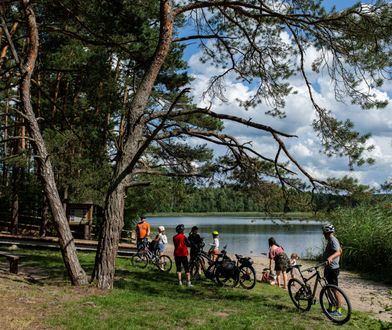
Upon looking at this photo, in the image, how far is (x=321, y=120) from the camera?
32.6ft

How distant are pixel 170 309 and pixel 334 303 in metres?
2.64

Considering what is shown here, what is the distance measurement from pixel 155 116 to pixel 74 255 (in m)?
3.30

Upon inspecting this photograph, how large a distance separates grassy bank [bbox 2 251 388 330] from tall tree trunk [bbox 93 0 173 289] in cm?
64

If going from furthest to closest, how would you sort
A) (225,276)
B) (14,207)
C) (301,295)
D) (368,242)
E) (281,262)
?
(14,207), (368,242), (281,262), (225,276), (301,295)

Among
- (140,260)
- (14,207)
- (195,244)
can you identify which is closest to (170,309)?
(195,244)

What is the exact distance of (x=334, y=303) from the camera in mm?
7441

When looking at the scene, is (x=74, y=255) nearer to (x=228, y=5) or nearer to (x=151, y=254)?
(x=151, y=254)

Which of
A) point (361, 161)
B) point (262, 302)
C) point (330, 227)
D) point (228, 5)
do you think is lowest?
point (262, 302)

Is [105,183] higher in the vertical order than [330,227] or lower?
higher

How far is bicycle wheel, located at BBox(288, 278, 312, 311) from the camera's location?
812 centimetres

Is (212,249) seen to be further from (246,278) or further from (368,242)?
(368,242)

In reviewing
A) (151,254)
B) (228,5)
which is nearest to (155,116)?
(228,5)

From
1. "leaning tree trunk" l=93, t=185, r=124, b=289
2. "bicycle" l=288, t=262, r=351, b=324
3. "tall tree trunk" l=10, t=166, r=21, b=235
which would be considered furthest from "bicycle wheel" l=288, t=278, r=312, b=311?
"tall tree trunk" l=10, t=166, r=21, b=235

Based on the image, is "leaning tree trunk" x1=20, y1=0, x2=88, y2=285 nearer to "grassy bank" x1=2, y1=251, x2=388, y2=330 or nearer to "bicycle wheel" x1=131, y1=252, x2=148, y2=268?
"grassy bank" x1=2, y1=251, x2=388, y2=330
